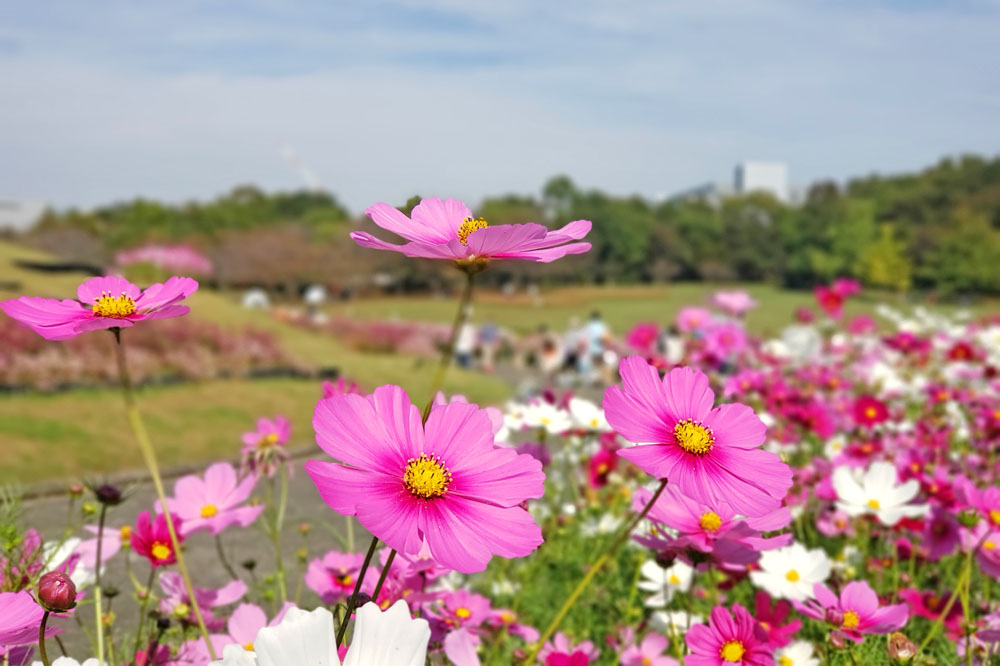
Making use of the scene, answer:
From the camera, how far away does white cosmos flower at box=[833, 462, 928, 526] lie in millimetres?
1943

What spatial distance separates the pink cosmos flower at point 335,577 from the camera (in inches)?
53.4

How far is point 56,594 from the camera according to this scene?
2.64 ft

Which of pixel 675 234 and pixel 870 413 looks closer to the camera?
pixel 870 413

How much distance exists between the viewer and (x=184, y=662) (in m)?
1.22

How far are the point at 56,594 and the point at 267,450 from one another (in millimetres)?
722

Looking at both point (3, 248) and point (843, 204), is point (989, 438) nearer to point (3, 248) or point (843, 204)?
point (3, 248)

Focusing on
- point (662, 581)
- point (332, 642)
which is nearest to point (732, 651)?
point (332, 642)

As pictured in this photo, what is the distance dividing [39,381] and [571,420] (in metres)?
7.56

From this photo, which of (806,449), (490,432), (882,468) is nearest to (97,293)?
(490,432)

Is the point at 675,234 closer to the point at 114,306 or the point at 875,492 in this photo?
the point at 875,492

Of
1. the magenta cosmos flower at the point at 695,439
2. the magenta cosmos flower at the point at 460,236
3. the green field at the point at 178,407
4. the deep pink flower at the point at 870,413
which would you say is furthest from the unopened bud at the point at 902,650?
the green field at the point at 178,407

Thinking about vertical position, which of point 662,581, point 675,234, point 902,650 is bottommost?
point 675,234

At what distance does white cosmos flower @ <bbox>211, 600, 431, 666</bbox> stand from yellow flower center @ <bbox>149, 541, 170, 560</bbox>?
1.98 ft

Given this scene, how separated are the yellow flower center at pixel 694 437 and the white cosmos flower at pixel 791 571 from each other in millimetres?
901
